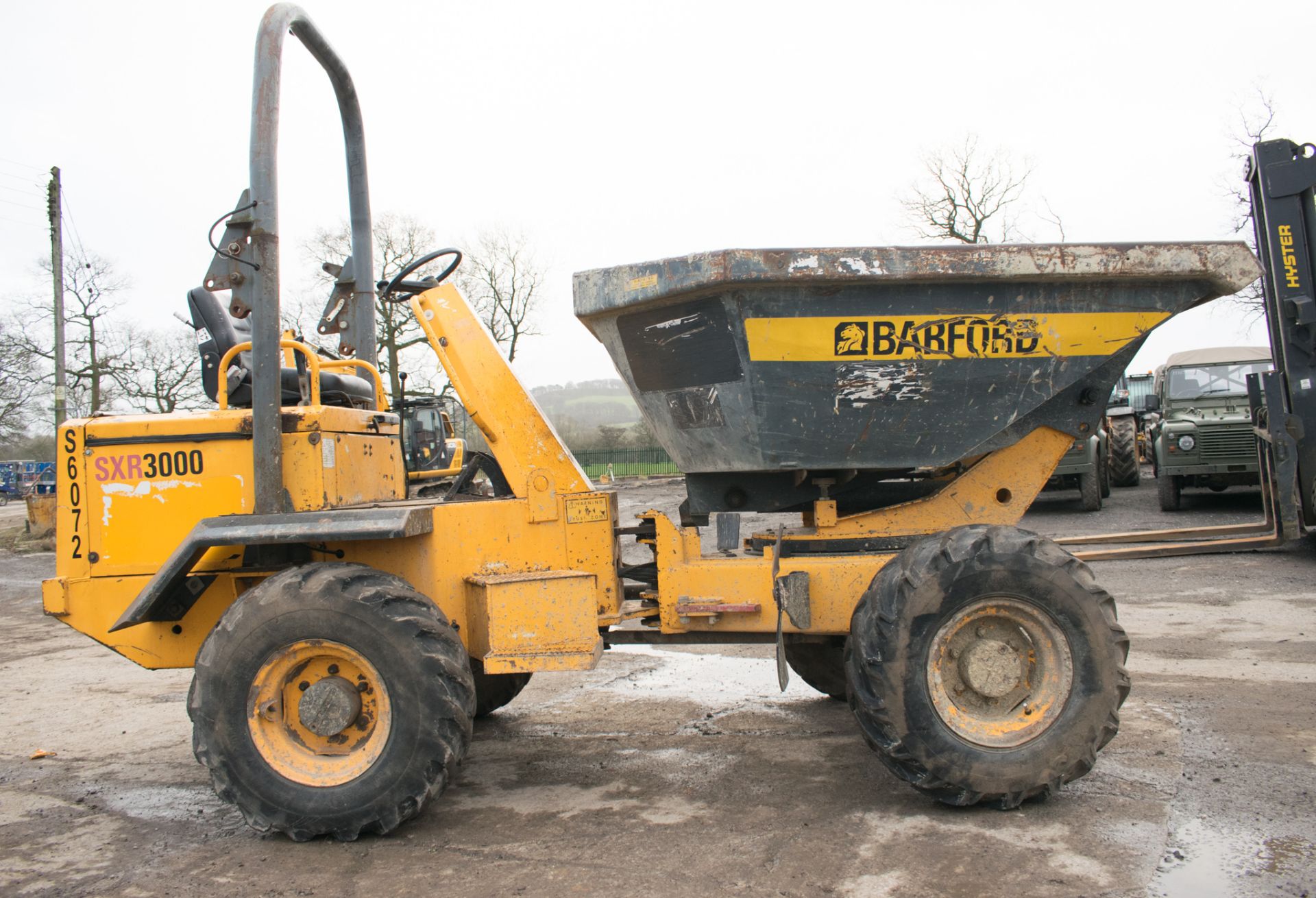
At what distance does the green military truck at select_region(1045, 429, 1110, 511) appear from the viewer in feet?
43.9

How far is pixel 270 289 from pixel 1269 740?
4.57 m

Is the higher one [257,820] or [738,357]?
[738,357]

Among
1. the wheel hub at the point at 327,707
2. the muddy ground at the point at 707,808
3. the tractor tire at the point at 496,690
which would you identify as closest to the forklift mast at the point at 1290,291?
the muddy ground at the point at 707,808

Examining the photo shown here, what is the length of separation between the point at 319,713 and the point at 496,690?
5.24ft

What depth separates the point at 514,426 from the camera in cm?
426

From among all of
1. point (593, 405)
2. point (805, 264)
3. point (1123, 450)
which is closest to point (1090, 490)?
point (1123, 450)

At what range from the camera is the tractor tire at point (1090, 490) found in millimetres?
13711

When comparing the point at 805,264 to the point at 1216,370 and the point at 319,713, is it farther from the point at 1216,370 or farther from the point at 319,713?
the point at 1216,370

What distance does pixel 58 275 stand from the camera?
21.4 m

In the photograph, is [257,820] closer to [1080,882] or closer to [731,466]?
[731,466]

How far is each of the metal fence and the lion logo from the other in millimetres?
23521

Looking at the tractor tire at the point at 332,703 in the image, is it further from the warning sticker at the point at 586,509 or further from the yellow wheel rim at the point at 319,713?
the warning sticker at the point at 586,509

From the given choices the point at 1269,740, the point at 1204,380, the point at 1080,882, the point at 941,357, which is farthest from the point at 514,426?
the point at 1204,380

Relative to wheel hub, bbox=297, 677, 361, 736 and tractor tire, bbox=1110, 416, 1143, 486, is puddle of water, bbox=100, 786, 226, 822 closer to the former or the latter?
wheel hub, bbox=297, 677, 361, 736
